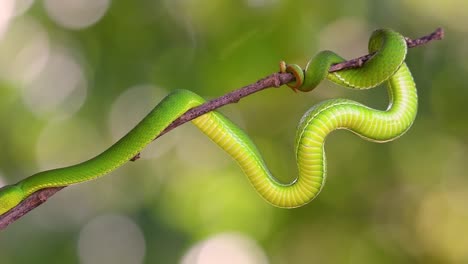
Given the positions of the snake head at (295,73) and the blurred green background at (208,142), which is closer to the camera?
the snake head at (295,73)

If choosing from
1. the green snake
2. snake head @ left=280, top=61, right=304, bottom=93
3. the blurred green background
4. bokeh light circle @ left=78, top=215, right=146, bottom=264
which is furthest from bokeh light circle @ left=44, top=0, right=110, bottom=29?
snake head @ left=280, top=61, right=304, bottom=93

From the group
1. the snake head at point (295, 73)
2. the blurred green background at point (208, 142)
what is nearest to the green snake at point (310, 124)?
the snake head at point (295, 73)

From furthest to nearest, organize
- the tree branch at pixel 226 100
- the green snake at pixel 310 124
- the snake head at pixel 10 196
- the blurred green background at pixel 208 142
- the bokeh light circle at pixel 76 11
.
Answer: the bokeh light circle at pixel 76 11 < the blurred green background at pixel 208 142 < the snake head at pixel 10 196 < the green snake at pixel 310 124 < the tree branch at pixel 226 100

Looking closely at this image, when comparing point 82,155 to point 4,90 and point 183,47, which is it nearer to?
point 4,90

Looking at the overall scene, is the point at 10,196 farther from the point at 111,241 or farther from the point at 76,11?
the point at 111,241

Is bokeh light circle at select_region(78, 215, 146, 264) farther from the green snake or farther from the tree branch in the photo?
the tree branch

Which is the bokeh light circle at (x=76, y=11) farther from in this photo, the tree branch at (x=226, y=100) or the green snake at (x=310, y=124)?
the tree branch at (x=226, y=100)
